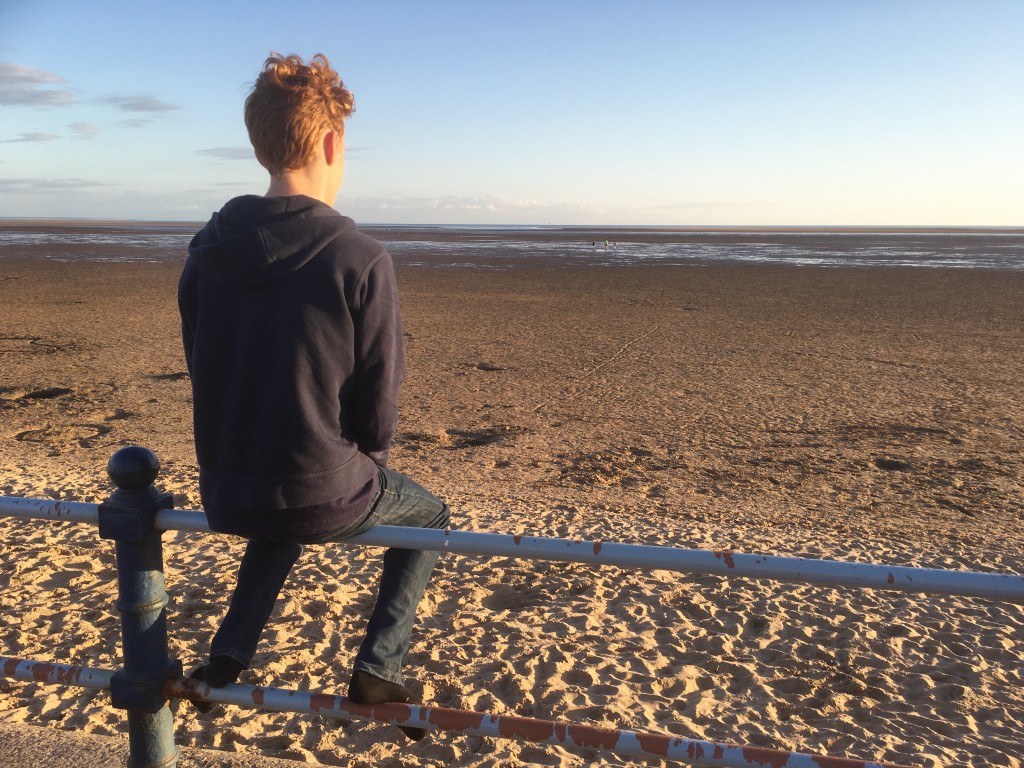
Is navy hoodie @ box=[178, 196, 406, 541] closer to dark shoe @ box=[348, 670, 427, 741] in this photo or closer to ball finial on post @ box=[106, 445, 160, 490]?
ball finial on post @ box=[106, 445, 160, 490]

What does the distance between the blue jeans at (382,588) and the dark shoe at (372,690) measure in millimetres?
22

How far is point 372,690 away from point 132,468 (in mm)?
702

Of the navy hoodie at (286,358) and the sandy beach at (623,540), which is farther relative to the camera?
the sandy beach at (623,540)

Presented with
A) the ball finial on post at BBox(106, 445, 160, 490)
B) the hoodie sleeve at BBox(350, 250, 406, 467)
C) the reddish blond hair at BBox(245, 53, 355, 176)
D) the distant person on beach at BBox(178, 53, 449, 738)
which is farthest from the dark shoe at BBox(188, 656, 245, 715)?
the reddish blond hair at BBox(245, 53, 355, 176)

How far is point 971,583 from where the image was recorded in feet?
4.73

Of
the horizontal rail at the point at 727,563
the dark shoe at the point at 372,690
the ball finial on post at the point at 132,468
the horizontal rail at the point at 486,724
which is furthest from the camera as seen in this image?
the dark shoe at the point at 372,690

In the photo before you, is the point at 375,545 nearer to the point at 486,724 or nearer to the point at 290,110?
the point at 486,724

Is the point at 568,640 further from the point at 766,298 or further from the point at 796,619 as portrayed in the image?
the point at 766,298

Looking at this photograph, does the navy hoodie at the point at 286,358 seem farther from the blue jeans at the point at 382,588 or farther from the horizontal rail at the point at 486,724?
the horizontal rail at the point at 486,724

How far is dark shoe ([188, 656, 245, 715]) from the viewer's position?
1.86 metres

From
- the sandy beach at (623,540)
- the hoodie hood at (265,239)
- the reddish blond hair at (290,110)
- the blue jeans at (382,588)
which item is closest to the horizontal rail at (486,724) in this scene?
the blue jeans at (382,588)

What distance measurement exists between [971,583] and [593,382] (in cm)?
820

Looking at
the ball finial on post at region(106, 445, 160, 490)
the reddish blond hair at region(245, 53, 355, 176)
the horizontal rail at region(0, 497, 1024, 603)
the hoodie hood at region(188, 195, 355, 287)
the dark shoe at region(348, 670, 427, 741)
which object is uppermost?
the reddish blond hair at region(245, 53, 355, 176)

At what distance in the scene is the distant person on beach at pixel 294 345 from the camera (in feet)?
5.47
